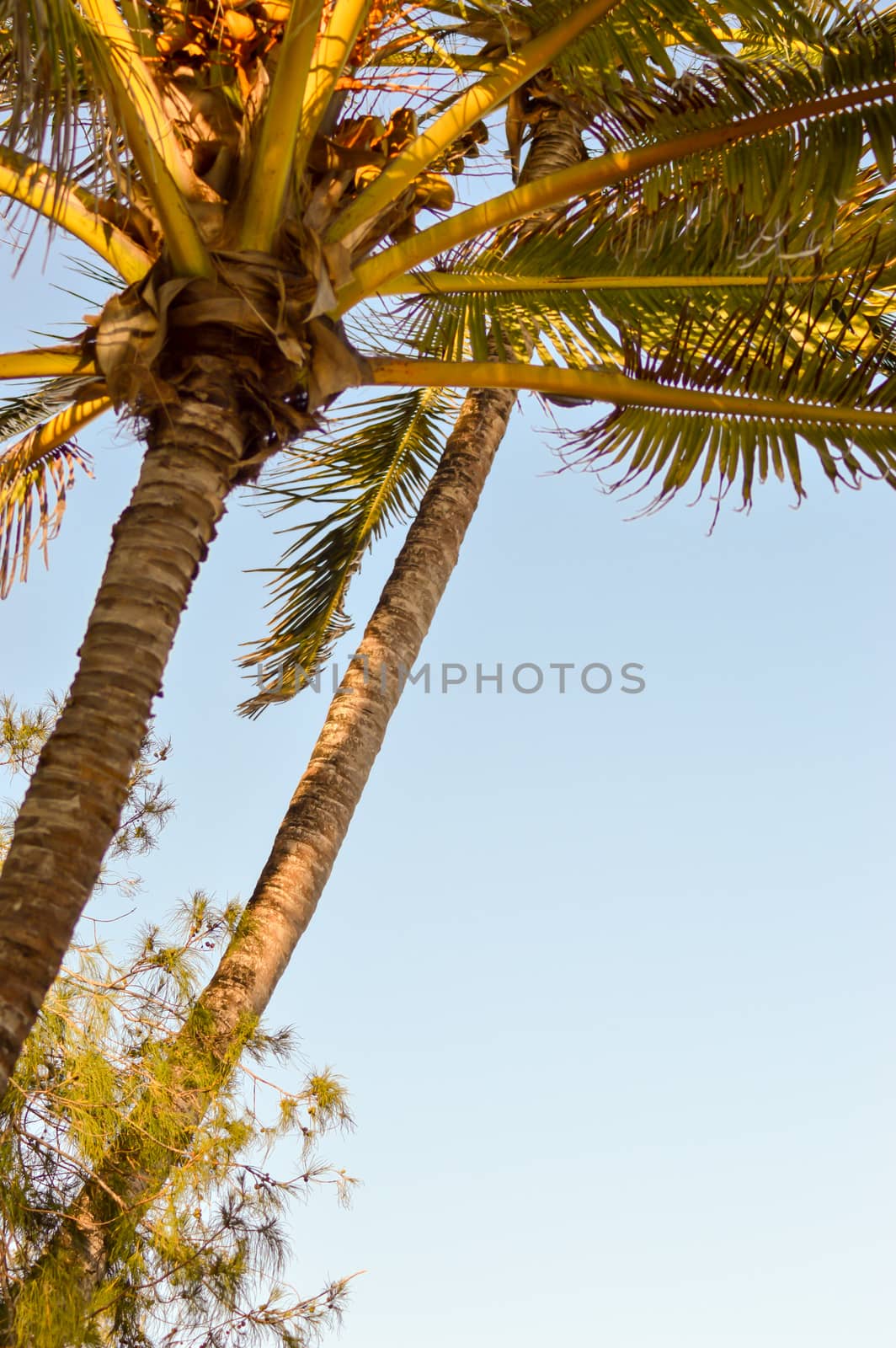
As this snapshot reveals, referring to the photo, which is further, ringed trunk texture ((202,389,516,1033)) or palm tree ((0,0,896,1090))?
ringed trunk texture ((202,389,516,1033))

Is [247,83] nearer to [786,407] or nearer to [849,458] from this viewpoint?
[786,407]

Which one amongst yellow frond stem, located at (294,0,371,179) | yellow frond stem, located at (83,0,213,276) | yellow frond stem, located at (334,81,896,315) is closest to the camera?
yellow frond stem, located at (83,0,213,276)

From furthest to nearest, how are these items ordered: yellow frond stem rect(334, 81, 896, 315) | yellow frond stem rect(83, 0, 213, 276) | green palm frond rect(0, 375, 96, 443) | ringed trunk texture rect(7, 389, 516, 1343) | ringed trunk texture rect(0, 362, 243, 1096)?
green palm frond rect(0, 375, 96, 443) → yellow frond stem rect(334, 81, 896, 315) → ringed trunk texture rect(7, 389, 516, 1343) → yellow frond stem rect(83, 0, 213, 276) → ringed trunk texture rect(0, 362, 243, 1096)

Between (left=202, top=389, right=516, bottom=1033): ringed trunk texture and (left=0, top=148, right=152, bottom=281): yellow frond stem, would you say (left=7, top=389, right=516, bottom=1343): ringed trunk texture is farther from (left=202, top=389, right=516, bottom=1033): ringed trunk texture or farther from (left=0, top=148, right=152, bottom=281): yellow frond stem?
(left=0, top=148, right=152, bottom=281): yellow frond stem

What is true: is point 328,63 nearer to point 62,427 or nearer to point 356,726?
point 62,427

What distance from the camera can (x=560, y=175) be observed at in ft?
12.6

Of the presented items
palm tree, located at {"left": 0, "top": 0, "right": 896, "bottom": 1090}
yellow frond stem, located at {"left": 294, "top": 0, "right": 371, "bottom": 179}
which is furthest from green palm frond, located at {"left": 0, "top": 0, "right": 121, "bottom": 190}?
yellow frond stem, located at {"left": 294, "top": 0, "right": 371, "bottom": 179}

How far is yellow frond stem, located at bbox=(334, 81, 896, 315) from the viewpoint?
371cm

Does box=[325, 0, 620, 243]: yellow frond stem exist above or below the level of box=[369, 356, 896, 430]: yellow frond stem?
above

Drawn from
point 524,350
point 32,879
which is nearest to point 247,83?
point 524,350

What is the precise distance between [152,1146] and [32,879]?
1.10 m

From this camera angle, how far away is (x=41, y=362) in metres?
3.65

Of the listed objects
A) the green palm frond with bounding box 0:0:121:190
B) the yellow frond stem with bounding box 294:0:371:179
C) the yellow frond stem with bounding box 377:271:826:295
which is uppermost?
the yellow frond stem with bounding box 377:271:826:295

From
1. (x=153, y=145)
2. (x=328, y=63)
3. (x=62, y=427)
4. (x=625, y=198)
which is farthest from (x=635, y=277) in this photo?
(x=62, y=427)
